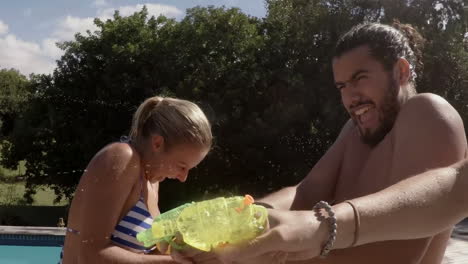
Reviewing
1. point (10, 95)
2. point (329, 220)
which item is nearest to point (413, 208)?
point (329, 220)

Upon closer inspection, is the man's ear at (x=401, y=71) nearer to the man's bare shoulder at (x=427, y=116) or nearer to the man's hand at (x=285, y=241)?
the man's bare shoulder at (x=427, y=116)

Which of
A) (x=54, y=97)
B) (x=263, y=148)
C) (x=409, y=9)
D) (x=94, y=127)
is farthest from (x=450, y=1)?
(x=54, y=97)

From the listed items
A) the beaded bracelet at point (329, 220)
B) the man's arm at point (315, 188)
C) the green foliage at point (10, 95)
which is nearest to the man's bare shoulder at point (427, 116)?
the man's arm at point (315, 188)

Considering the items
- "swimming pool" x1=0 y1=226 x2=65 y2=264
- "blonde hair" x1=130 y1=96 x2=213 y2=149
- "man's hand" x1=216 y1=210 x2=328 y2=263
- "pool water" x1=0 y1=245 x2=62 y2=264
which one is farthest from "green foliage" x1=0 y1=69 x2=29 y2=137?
"man's hand" x1=216 y1=210 x2=328 y2=263

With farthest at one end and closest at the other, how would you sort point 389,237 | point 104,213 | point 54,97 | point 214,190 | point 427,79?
1. point 54,97
2. point 214,190
3. point 427,79
4. point 104,213
5. point 389,237

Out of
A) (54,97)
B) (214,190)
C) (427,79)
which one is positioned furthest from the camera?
(54,97)

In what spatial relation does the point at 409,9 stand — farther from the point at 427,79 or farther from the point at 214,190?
the point at 214,190

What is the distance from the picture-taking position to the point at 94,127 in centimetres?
1648

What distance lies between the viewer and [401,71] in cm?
201

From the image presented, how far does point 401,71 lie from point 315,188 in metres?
0.60

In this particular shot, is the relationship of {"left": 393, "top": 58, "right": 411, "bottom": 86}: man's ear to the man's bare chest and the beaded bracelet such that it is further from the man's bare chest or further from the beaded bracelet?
the beaded bracelet

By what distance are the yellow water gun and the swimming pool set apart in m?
11.0

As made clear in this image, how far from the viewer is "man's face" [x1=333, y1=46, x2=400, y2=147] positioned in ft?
6.35

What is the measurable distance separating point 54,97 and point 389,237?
16.8 m
